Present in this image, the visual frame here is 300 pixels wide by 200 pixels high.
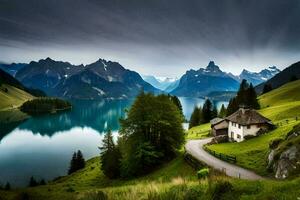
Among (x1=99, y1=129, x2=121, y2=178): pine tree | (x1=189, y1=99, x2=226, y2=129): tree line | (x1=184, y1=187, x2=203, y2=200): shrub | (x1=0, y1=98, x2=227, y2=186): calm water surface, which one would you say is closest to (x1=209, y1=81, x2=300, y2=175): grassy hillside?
(x1=99, y1=129, x2=121, y2=178): pine tree

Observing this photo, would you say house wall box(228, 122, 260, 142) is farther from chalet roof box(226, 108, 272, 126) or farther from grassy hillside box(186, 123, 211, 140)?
grassy hillside box(186, 123, 211, 140)

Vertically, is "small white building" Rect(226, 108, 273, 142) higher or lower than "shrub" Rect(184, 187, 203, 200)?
higher

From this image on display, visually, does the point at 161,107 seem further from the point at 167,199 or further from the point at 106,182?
the point at 167,199

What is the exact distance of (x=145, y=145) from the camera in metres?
50.9

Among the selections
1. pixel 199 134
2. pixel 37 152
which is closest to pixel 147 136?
pixel 199 134

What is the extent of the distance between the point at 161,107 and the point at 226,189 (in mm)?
44927

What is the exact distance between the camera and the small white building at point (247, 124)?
212ft

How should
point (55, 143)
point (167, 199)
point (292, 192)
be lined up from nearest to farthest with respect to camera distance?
1. point (167, 199)
2. point (292, 192)
3. point (55, 143)

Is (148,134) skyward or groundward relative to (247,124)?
groundward

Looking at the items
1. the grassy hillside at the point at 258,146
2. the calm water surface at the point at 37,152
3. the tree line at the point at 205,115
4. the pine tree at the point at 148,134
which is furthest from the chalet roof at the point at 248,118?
the tree line at the point at 205,115

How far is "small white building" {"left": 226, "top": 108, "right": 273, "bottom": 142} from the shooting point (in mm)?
64500

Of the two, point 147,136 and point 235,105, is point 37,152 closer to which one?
point 147,136

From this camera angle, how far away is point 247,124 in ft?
210

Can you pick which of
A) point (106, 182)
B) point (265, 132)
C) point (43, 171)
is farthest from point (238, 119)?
point (43, 171)
